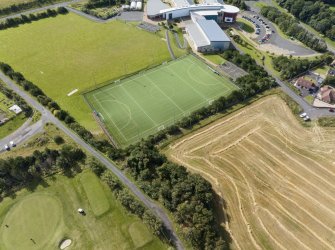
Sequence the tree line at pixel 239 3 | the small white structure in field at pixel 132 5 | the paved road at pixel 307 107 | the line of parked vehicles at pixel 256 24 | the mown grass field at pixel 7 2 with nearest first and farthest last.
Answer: the paved road at pixel 307 107 < the line of parked vehicles at pixel 256 24 < the mown grass field at pixel 7 2 < the small white structure in field at pixel 132 5 < the tree line at pixel 239 3

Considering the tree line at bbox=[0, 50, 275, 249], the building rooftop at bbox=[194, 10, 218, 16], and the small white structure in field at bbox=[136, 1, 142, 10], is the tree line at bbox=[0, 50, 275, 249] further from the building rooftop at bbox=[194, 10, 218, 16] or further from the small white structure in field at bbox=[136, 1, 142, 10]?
the small white structure in field at bbox=[136, 1, 142, 10]

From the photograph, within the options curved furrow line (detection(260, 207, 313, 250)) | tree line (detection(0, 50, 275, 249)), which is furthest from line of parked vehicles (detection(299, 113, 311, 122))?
curved furrow line (detection(260, 207, 313, 250))

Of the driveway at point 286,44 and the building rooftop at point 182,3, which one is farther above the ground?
the building rooftop at point 182,3

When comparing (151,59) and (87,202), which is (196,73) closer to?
(151,59)

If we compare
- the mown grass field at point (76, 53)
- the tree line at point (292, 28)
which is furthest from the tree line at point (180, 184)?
the tree line at point (292, 28)

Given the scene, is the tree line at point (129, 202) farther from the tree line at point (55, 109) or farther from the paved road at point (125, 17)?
the paved road at point (125, 17)

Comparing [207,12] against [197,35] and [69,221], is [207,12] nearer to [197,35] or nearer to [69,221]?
[197,35]
